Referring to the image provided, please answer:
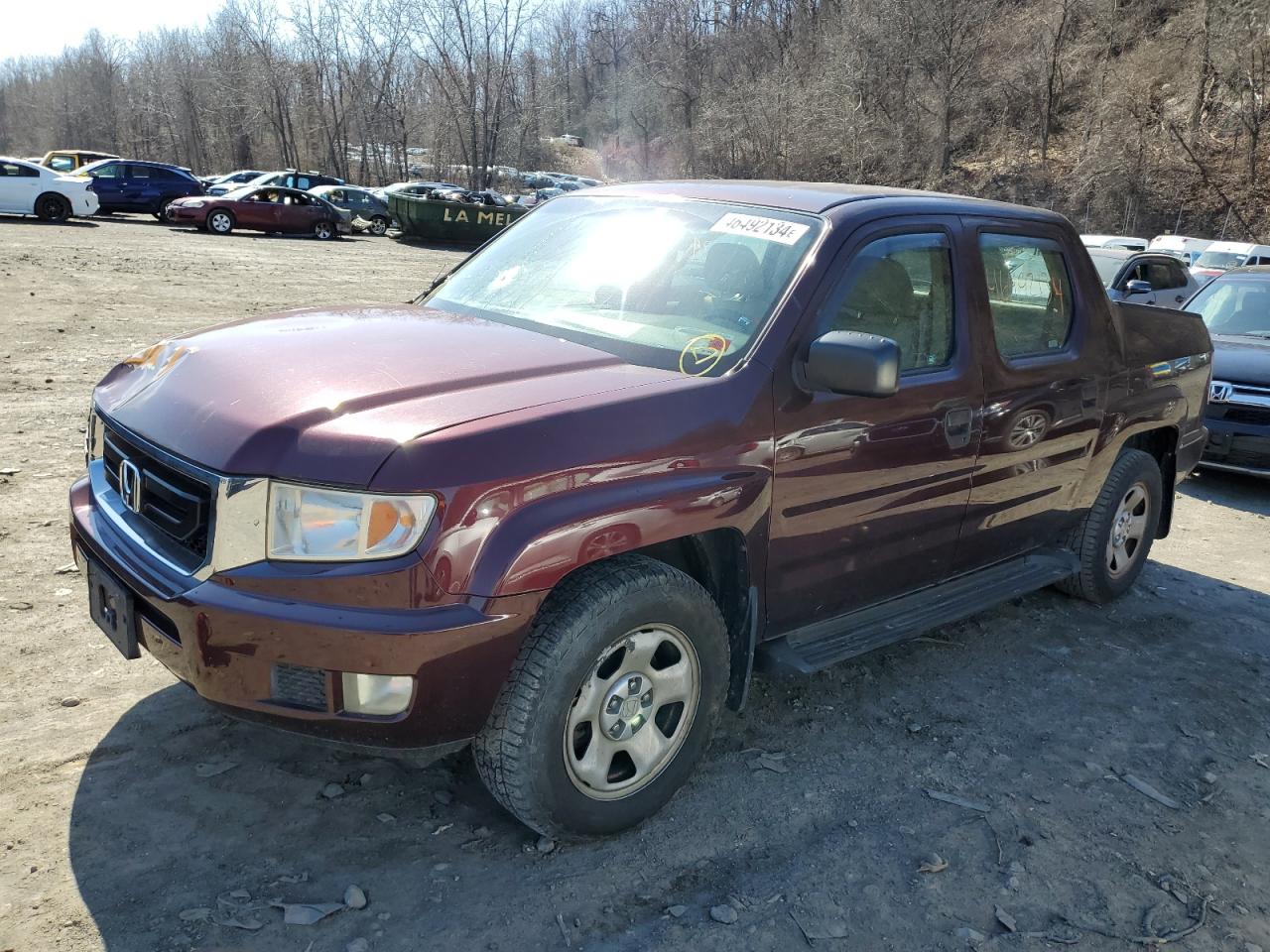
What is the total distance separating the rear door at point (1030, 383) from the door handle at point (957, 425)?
0.12 meters

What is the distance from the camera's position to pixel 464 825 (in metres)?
2.98

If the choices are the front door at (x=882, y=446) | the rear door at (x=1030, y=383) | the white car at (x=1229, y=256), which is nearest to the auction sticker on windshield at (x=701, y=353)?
the front door at (x=882, y=446)

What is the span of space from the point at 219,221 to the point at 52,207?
3948 mm

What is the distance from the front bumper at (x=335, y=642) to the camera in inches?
95.0

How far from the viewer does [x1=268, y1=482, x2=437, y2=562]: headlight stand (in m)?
2.41

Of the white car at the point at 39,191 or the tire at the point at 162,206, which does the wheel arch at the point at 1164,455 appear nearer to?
the white car at the point at 39,191

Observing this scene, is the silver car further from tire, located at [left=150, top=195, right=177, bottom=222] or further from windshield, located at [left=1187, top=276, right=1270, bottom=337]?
tire, located at [left=150, top=195, right=177, bottom=222]

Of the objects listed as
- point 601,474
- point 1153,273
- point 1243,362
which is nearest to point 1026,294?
point 601,474

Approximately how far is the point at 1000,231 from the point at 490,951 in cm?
332

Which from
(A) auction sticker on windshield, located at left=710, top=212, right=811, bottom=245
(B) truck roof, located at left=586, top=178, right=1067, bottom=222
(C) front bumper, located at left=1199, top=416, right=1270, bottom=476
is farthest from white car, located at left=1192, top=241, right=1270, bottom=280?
(A) auction sticker on windshield, located at left=710, top=212, right=811, bottom=245

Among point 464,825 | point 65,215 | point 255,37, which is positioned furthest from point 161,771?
point 255,37

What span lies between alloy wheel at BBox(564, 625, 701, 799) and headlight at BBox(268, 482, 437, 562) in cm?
68

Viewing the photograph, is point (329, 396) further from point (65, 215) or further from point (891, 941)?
point (65, 215)

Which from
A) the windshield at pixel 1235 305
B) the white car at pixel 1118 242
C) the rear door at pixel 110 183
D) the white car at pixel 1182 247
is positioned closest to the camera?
the windshield at pixel 1235 305
